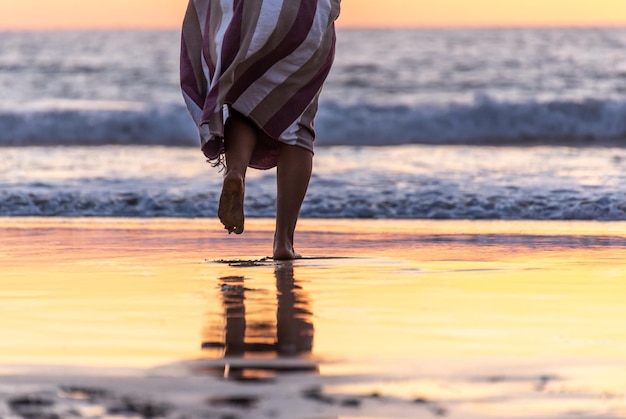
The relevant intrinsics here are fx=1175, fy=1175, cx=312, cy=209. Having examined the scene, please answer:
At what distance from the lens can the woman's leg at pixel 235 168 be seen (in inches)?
138

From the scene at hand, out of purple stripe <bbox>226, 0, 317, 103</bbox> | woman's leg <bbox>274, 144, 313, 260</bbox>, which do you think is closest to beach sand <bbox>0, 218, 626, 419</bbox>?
woman's leg <bbox>274, 144, 313, 260</bbox>

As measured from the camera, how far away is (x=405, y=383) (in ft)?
A: 6.84

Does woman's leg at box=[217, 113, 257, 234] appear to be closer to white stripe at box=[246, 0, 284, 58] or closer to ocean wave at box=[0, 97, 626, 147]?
white stripe at box=[246, 0, 284, 58]

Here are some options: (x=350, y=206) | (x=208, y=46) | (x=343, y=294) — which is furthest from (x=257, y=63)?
(x=350, y=206)

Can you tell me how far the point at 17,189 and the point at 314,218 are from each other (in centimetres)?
187

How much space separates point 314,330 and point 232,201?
959mm

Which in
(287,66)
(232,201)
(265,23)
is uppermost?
(265,23)

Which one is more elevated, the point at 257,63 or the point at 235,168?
Result: the point at 257,63

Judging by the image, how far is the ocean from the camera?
6.16 meters

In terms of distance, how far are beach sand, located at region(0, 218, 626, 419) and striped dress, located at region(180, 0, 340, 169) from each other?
1.56ft

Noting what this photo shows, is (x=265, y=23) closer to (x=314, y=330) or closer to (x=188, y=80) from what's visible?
(x=188, y=80)

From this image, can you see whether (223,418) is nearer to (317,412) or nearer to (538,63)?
(317,412)

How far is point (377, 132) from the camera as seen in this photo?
13352 millimetres

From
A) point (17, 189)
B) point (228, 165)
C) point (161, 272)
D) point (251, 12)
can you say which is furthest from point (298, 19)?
point (17, 189)
